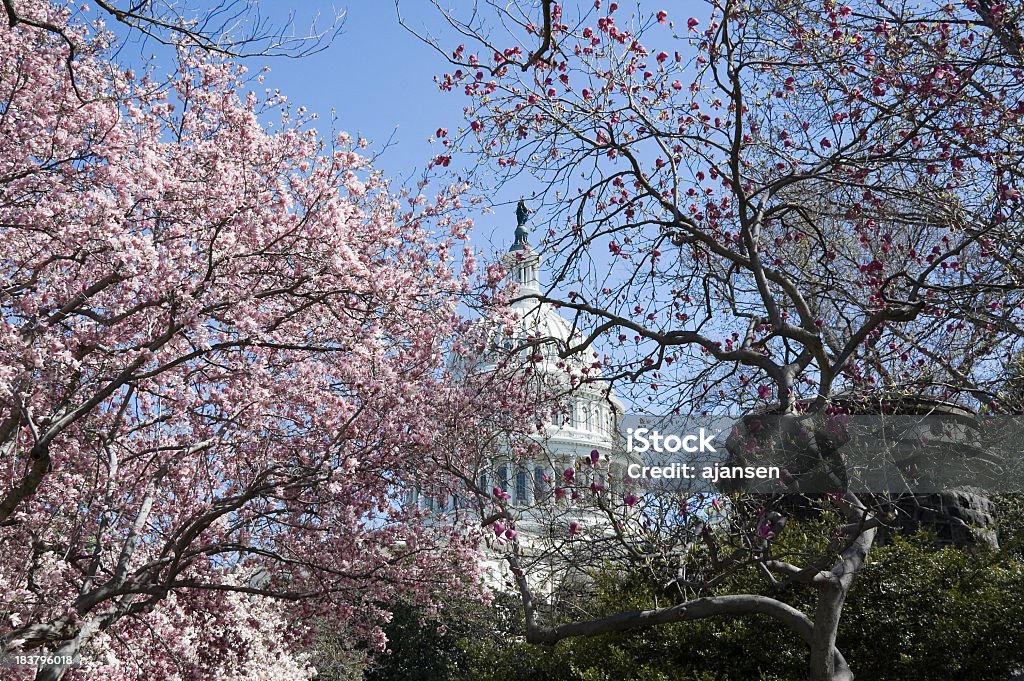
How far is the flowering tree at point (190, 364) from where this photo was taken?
6805 mm

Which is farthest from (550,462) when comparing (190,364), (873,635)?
(873,635)

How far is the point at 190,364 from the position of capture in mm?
8742

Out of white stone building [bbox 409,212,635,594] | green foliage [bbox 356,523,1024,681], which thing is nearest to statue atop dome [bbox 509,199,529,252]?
white stone building [bbox 409,212,635,594]

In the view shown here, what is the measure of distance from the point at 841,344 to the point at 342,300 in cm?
486

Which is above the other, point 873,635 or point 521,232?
point 521,232

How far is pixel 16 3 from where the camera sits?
739cm

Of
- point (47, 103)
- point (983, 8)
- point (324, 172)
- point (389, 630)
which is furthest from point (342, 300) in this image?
point (389, 630)

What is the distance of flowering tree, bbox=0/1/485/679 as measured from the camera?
6.80 meters

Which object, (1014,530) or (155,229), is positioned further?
(1014,530)

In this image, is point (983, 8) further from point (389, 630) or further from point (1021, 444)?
point (389, 630)

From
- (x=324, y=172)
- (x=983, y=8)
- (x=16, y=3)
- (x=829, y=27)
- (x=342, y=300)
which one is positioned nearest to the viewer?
(x=983, y=8)

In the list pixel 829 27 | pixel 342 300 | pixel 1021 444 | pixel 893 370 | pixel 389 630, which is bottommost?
pixel 389 630

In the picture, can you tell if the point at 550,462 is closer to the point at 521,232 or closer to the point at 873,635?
the point at 521,232

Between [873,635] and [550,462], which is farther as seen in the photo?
[873,635]
